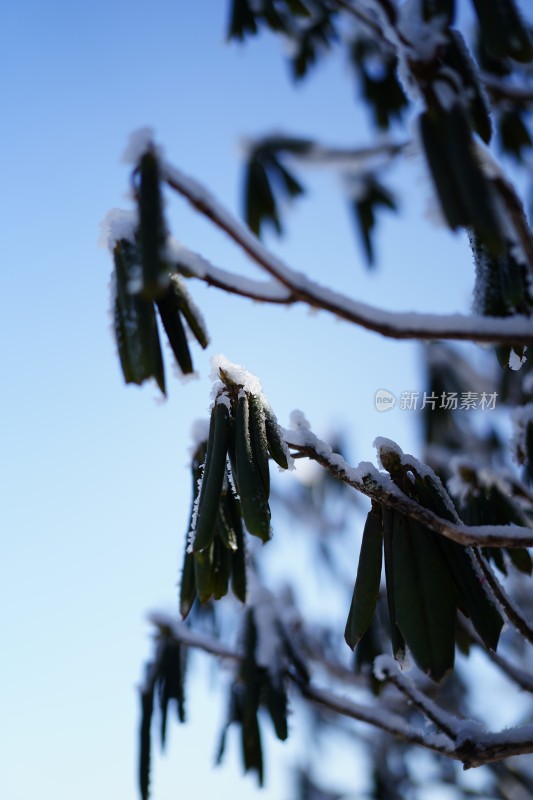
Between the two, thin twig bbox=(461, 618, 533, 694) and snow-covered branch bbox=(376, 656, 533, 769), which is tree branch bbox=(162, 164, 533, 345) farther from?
thin twig bbox=(461, 618, 533, 694)

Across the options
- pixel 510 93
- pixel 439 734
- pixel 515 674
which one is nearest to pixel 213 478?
pixel 439 734

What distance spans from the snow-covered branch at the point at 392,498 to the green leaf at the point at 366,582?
0.07 meters

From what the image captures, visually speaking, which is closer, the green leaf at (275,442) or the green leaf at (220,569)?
the green leaf at (275,442)

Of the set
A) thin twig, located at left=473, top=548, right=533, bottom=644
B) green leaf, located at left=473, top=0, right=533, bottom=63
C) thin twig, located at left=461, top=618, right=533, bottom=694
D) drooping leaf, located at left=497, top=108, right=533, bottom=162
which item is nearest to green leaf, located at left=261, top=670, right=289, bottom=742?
thin twig, located at left=461, top=618, right=533, bottom=694

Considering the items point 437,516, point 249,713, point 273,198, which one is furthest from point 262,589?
point 273,198

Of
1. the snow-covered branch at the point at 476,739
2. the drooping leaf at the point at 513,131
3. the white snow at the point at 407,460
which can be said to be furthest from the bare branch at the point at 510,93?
the snow-covered branch at the point at 476,739

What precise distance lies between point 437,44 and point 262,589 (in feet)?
5.78

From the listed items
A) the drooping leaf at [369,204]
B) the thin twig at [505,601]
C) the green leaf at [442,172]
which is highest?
the drooping leaf at [369,204]

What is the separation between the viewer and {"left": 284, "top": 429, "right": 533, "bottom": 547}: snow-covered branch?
116 cm

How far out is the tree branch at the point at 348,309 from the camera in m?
0.94

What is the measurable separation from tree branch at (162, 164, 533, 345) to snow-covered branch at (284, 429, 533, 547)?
348 mm

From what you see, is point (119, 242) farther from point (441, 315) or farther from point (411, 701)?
point (411, 701)

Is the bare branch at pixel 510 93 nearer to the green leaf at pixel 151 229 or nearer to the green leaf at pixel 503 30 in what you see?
the green leaf at pixel 503 30

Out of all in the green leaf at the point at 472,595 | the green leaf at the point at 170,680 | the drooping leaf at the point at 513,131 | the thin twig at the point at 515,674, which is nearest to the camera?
the green leaf at the point at 472,595
